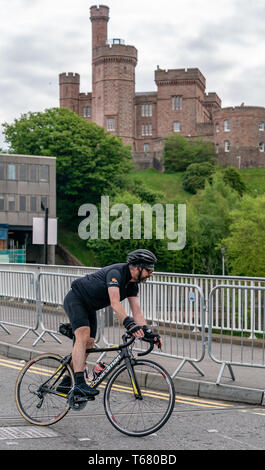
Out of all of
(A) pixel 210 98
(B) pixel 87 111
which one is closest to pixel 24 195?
(B) pixel 87 111

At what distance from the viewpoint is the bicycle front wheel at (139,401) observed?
21.7 ft

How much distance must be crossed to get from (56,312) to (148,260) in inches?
226

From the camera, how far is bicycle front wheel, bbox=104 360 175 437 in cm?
662

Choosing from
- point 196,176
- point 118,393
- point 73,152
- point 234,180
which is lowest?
point 118,393

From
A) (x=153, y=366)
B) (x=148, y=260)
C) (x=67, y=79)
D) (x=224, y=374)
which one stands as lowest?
(x=224, y=374)

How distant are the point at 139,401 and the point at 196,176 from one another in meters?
96.2

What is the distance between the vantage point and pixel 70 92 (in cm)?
14088

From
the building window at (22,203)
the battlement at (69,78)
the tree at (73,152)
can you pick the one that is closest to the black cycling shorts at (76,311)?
the building window at (22,203)

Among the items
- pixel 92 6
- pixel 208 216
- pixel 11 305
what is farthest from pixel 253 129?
pixel 11 305

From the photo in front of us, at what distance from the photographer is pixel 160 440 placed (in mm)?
6609

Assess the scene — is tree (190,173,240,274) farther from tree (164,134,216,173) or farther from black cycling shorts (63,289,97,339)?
black cycling shorts (63,289,97,339)

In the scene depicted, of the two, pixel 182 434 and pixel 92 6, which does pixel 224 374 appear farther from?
pixel 92 6

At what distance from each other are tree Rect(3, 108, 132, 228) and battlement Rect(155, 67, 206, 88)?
57.1 m

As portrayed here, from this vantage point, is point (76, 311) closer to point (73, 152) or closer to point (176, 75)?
point (73, 152)
